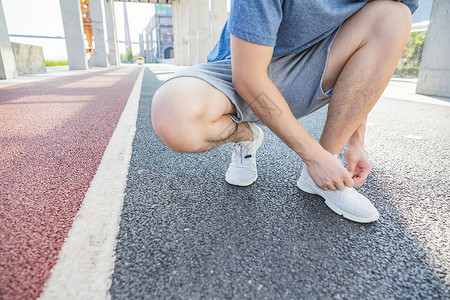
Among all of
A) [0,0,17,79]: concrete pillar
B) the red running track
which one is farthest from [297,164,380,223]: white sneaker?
[0,0,17,79]: concrete pillar

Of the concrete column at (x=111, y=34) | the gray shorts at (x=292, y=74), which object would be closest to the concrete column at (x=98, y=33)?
the concrete column at (x=111, y=34)

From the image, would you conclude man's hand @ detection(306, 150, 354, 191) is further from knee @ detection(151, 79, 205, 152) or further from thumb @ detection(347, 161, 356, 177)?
knee @ detection(151, 79, 205, 152)

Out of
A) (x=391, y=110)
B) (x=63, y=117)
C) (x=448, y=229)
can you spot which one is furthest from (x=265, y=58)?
(x=391, y=110)

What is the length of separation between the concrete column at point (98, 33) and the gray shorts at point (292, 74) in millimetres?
21184

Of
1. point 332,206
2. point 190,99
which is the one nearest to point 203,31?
point 190,99

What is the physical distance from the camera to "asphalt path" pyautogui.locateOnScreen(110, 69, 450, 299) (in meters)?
0.67

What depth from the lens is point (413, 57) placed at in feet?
37.2

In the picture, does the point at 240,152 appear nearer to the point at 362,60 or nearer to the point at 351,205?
the point at 351,205

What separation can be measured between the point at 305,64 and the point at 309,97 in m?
0.14

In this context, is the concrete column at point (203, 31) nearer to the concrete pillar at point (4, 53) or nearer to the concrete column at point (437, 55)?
the concrete pillar at point (4, 53)

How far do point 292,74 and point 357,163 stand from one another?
483 millimetres

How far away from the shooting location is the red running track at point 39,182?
696 mm

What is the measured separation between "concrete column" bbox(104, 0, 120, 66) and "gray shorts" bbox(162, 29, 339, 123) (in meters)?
26.0

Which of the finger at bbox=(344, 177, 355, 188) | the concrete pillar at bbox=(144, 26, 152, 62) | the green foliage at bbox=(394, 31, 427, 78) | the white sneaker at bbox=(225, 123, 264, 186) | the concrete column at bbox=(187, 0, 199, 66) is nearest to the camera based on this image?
the finger at bbox=(344, 177, 355, 188)
